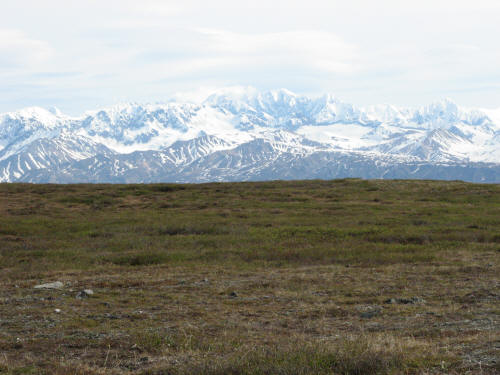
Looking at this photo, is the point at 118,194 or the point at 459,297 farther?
the point at 118,194

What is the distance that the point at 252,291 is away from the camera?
61.7 ft

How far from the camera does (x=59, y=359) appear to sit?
11461 millimetres

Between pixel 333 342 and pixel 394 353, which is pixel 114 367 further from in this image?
pixel 394 353

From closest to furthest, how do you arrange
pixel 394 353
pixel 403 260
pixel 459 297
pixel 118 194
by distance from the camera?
1. pixel 394 353
2. pixel 459 297
3. pixel 403 260
4. pixel 118 194

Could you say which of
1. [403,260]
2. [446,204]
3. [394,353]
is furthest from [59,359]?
[446,204]

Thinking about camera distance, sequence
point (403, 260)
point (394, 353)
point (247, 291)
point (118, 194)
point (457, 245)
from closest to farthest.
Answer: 1. point (394, 353)
2. point (247, 291)
3. point (403, 260)
4. point (457, 245)
5. point (118, 194)

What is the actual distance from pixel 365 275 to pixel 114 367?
13.0 metres

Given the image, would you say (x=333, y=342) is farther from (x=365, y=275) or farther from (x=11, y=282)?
(x=11, y=282)

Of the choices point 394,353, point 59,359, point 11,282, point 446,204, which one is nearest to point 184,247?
point 11,282

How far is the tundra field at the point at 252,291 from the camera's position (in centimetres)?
1073

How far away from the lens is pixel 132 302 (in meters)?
17.2

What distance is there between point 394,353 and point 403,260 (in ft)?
52.4

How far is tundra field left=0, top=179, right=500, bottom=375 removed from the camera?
10.7m

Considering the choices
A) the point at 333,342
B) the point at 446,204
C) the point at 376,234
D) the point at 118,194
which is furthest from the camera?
the point at 118,194
